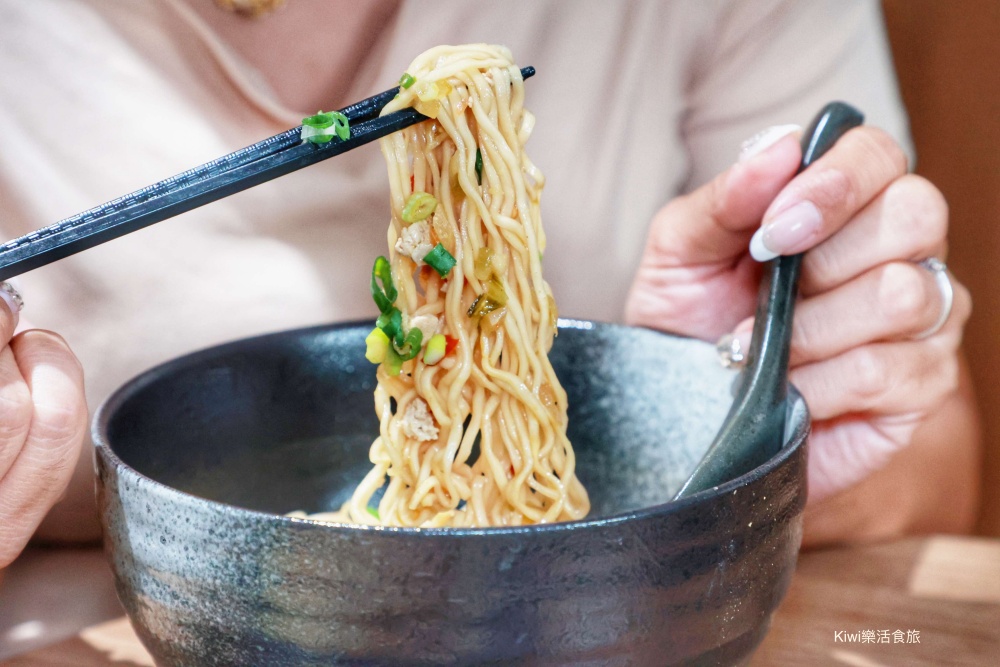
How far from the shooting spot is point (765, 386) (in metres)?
0.92

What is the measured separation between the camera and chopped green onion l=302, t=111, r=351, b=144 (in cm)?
76

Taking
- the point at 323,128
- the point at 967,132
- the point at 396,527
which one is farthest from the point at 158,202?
the point at 967,132

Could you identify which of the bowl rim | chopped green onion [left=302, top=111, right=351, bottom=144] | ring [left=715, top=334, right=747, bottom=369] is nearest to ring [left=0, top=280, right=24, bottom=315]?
the bowl rim

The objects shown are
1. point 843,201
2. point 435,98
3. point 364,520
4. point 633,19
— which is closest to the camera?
point 435,98

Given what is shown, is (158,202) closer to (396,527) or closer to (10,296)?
(10,296)

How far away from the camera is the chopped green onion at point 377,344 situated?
2.83 ft

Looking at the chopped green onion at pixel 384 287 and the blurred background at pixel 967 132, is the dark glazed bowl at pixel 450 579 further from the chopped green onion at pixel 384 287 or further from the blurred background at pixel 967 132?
the blurred background at pixel 967 132

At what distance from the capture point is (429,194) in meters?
0.86

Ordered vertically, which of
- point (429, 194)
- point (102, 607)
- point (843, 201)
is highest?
point (429, 194)

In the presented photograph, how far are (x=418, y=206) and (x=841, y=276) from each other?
0.58 m

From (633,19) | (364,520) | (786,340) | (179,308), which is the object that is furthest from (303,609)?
(633,19)

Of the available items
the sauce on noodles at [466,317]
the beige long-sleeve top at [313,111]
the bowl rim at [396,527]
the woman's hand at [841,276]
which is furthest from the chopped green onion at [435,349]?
the beige long-sleeve top at [313,111]

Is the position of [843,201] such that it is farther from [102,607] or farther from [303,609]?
[102,607]

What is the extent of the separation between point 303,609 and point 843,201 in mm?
775
